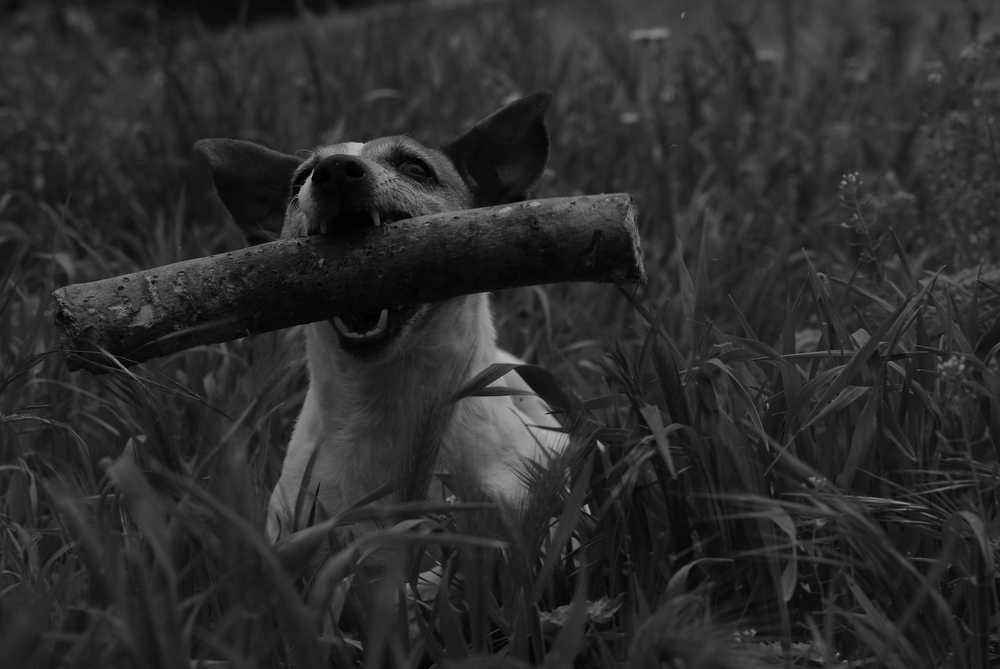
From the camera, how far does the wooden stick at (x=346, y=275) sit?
2.15 metres

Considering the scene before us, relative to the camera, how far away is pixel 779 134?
18.2 feet

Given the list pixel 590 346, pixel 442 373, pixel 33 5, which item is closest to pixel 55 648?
pixel 442 373

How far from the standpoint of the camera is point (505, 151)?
10.8 ft

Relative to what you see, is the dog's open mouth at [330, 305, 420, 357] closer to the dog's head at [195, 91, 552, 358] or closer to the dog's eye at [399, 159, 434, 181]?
the dog's head at [195, 91, 552, 358]

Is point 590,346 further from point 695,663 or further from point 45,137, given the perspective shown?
point 45,137

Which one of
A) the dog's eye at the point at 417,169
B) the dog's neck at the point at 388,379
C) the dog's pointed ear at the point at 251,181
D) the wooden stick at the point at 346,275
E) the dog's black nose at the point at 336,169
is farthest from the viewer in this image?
the dog's pointed ear at the point at 251,181

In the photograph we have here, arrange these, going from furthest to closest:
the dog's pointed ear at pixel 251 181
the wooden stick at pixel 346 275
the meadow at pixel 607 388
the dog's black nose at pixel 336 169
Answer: the dog's pointed ear at pixel 251 181, the dog's black nose at pixel 336 169, the wooden stick at pixel 346 275, the meadow at pixel 607 388

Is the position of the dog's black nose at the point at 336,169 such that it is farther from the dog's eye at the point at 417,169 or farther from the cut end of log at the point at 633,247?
the cut end of log at the point at 633,247

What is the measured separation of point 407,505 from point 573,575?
648mm

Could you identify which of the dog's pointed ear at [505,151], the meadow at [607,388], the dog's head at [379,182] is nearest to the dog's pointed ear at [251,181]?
the dog's head at [379,182]

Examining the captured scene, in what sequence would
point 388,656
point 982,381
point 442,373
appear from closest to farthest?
1. point 388,656
2. point 982,381
3. point 442,373

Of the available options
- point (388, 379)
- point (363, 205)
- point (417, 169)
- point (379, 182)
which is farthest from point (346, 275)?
point (417, 169)

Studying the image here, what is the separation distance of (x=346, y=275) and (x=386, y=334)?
44 cm

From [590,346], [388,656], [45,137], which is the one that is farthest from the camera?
[45,137]
